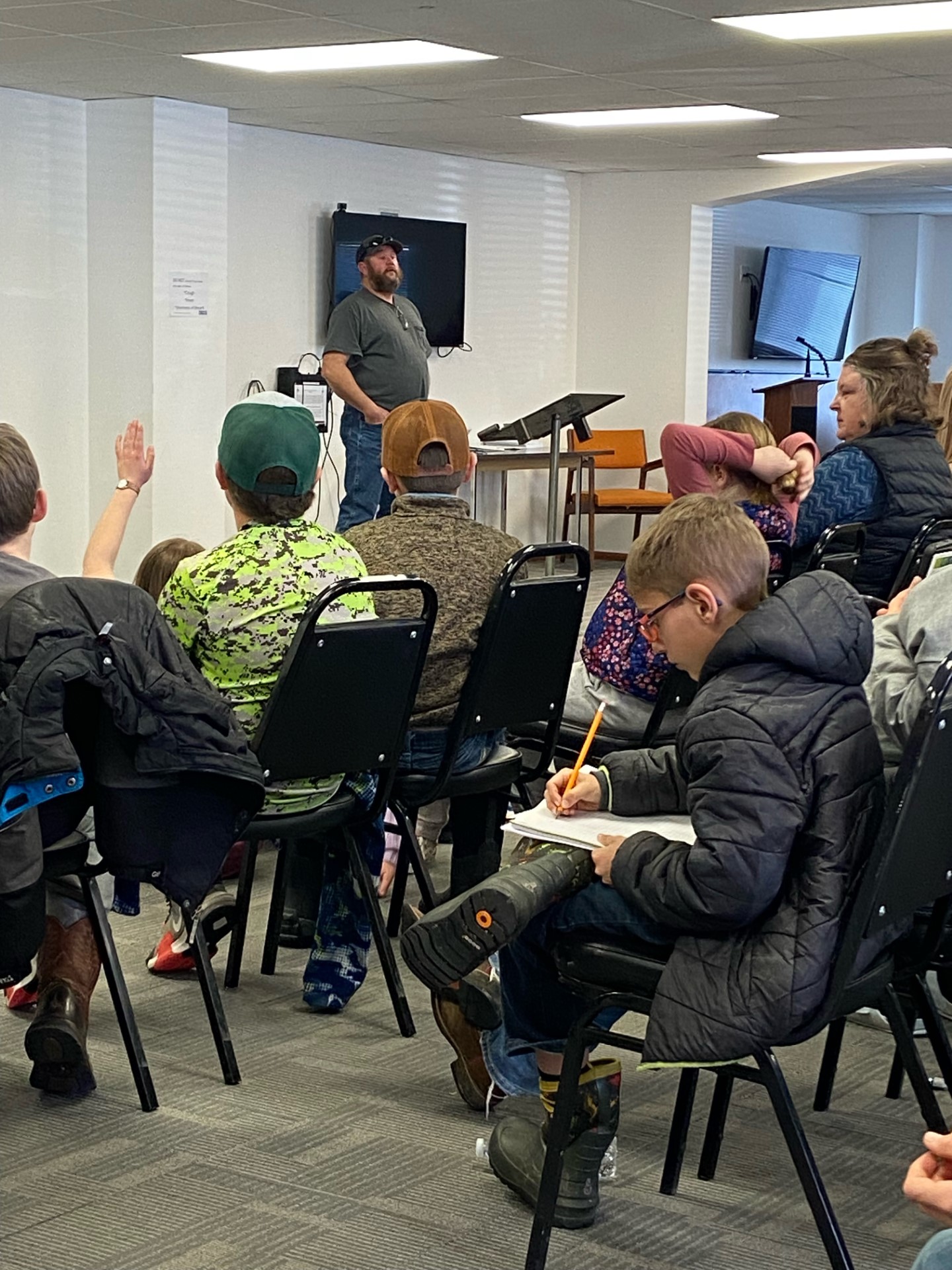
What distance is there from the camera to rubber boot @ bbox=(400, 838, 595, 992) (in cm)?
208

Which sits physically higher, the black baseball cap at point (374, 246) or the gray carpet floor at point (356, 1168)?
the black baseball cap at point (374, 246)

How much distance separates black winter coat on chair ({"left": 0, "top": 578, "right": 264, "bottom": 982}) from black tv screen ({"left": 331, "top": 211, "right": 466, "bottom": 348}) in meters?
7.18

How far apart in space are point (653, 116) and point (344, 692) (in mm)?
6335

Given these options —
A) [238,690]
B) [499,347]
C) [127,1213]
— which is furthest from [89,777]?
[499,347]

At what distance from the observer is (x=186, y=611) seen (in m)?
2.99

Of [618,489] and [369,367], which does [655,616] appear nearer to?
[369,367]

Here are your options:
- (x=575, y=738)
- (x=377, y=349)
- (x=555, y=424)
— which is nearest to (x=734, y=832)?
(x=575, y=738)

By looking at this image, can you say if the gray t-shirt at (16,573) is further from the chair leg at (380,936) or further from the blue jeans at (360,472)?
the blue jeans at (360,472)

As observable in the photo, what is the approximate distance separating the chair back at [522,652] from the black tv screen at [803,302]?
10644mm

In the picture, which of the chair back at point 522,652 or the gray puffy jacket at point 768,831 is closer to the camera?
the gray puffy jacket at point 768,831

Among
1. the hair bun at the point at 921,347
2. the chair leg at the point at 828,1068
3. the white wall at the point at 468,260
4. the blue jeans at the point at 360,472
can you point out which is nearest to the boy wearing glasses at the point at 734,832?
the chair leg at the point at 828,1068

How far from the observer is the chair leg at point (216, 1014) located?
2.86 meters

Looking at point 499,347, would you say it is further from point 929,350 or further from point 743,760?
point 743,760

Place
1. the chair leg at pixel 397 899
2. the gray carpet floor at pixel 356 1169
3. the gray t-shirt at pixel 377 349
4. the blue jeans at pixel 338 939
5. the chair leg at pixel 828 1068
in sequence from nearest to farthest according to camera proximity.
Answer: the gray carpet floor at pixel 356 1169 → the chair leg at pixel 828 1068 → the blue jeans at pixel 338 939 → the chair leg at pixel 397 899 → the gray t-shirt at pixel 377 349
